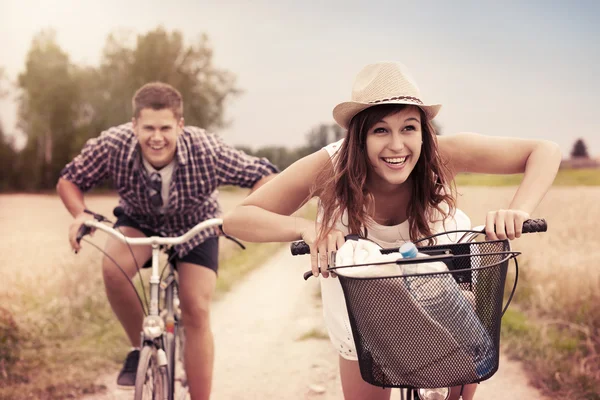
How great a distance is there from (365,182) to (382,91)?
0.41 metres

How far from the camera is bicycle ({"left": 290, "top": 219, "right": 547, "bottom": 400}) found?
1896 millimetres

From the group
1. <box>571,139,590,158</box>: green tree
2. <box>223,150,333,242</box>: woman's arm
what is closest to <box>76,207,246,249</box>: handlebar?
<box>223,150,333,242</box>: woman's arm

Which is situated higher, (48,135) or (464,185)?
(48,135)

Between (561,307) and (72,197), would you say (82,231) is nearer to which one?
(72,197)

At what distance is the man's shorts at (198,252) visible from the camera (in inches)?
155

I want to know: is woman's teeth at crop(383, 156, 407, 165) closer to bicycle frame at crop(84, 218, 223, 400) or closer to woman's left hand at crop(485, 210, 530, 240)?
woman's left hand at crop(485, 210, 530, 240)

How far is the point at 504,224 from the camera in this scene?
2256 mm

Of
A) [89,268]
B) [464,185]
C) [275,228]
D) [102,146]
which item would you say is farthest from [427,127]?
[464,185]

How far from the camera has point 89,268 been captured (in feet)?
23.8

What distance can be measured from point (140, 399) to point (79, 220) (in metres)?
0.96

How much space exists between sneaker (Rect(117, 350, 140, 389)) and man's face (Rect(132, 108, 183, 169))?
1.07m

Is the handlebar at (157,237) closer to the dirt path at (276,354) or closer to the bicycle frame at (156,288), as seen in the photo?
the bicycle frame at (156,288)

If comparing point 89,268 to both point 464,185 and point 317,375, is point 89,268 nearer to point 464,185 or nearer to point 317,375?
point 317,375

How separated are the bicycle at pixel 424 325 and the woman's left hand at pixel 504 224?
179mm
